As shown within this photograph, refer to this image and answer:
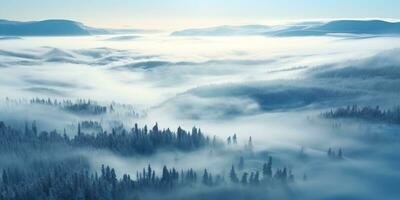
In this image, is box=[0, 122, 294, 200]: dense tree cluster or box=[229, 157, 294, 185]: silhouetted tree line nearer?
box=[0, 122, 294, 200]: dense tree cluster

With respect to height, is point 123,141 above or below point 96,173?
above

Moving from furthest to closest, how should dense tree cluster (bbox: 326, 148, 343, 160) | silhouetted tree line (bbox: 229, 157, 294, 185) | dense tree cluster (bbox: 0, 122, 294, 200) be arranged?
1. dense tree cluster (bbox: 326, 148, 343, 160)
2. silhouetted tree line (bbox: 229, 157, 294, 185)
3. dense tree cluster (bbox: 0, 122, 294, 200)

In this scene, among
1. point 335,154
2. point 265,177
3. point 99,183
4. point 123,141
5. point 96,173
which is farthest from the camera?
point 123,141

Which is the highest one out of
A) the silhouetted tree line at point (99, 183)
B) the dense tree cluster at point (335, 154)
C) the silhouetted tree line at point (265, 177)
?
the silhouetted tree line at point (99, 183)

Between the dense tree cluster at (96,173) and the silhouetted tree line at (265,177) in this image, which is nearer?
the dense tree cluster at (96,173)

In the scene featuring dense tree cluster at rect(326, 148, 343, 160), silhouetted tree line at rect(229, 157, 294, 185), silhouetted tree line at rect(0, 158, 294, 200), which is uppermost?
silhouetted tree line at rect(0, 158, 294, 200)

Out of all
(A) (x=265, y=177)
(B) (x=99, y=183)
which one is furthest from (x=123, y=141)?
(A) (x=265, y=177)

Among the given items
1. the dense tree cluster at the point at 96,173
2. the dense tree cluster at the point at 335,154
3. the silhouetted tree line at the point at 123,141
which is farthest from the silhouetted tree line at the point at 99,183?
the dense tree cluster at the point at 335,154

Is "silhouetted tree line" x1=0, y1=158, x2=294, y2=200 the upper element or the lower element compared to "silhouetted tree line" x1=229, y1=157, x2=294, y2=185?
upper

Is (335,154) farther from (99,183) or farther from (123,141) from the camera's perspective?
(99,183)

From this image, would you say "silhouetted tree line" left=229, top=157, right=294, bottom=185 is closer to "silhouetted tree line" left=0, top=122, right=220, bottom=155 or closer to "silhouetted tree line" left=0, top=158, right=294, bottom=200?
"silhouetted tree line" left=0, top=158, right=294, bottom=200

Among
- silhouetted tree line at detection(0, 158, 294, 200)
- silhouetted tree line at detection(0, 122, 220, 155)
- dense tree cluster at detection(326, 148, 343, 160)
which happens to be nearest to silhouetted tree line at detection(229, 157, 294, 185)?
silhouetted tree line at detection(0, 158, 294, 200)

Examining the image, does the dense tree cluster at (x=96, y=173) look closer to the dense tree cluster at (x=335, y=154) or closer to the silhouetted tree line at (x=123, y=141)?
the silhouetted tree line at (x=123, y=141)
